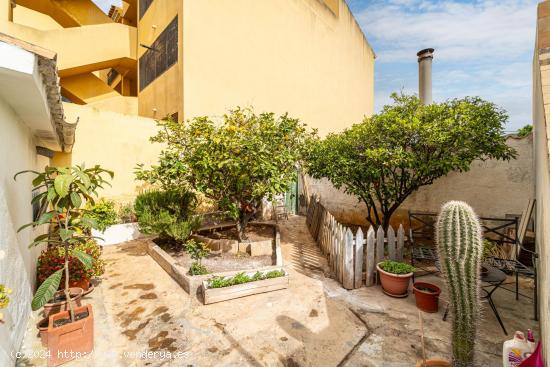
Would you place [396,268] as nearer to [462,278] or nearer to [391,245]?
[391,245]

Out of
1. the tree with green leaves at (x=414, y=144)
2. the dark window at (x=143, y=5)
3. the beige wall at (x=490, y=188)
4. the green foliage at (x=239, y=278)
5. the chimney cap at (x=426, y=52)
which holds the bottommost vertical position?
the green foliage at (x=239, y=278)

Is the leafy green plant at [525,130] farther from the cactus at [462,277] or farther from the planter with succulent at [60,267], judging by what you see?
the planter with succulent at [60,267]

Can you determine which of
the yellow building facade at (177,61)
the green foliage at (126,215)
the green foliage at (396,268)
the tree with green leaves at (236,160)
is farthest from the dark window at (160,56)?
the green foliage at (396,268)

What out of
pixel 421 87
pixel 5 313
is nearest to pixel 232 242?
pixel 5 313

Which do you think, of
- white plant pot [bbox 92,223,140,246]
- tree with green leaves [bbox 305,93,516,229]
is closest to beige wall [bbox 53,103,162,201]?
white plant pot [bbox 92,223,140,246]

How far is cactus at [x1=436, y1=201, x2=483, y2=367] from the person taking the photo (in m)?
2.72

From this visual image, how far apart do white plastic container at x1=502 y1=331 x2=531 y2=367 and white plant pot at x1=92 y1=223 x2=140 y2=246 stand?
923 centimetres

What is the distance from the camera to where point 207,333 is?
3746 mm

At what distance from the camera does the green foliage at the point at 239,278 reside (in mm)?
4711

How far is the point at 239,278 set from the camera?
489cm

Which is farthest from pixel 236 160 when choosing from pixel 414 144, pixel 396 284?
pixel 414 144

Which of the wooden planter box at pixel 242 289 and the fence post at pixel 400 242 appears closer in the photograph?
the wooden planter box at pixel 242 289

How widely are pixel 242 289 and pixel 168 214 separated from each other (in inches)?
144

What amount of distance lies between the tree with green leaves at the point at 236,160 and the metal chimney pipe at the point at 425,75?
8.11m
